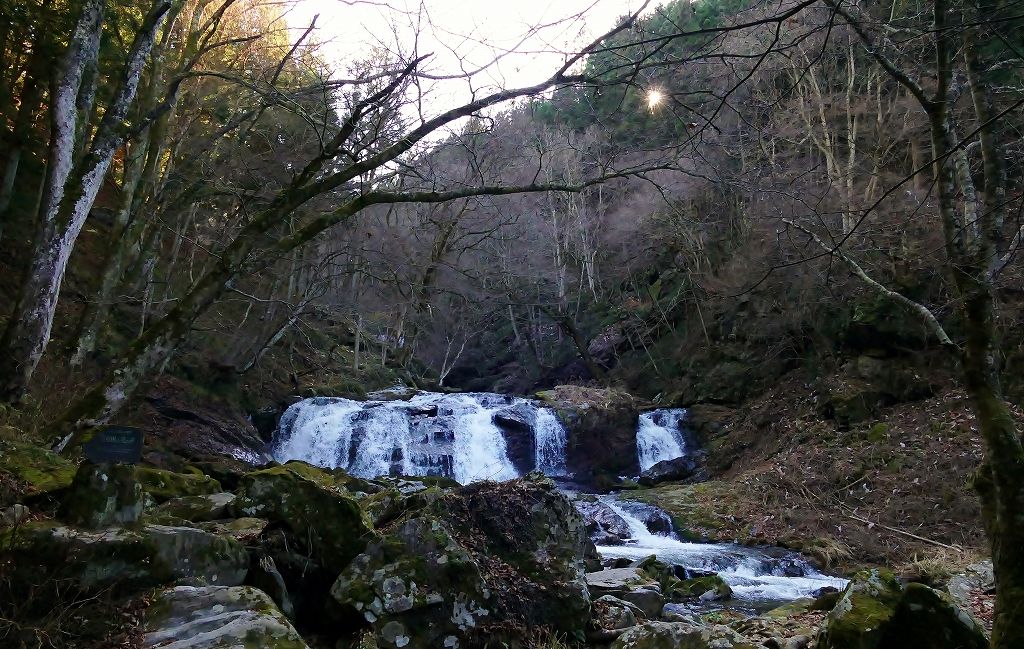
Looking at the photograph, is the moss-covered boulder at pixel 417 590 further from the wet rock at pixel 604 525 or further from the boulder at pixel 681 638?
the wet rock at pixel 604 525

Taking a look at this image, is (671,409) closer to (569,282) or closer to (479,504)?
(569,282)

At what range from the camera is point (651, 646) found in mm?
4086

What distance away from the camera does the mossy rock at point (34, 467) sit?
13.0 feet

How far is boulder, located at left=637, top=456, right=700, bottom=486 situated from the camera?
637 inches

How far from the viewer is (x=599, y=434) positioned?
58.4 feet

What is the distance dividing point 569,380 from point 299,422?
13085 millimetres

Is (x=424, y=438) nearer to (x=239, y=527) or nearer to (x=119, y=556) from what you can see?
(x=239, y=527)

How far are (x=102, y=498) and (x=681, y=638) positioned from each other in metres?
3.57

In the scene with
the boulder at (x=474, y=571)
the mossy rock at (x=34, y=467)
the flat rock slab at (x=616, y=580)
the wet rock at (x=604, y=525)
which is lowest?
the wet rock at (x=604, y=525)

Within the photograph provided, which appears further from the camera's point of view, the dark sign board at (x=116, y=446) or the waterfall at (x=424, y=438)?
the waterfall at (x=424, y=438)

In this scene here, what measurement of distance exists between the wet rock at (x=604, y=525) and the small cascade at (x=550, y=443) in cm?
445

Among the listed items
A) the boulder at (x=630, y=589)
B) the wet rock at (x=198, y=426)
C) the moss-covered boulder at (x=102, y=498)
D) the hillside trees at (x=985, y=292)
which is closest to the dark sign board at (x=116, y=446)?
the moss-covered boulder at (x=102, y=498)

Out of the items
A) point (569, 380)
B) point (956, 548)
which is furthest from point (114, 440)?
point (569, 380)

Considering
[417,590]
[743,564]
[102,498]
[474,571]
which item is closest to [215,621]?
[102,498]
